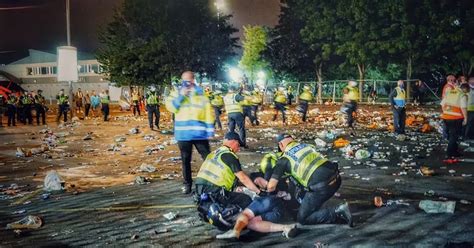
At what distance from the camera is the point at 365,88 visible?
115ft

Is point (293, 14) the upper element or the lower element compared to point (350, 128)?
upper

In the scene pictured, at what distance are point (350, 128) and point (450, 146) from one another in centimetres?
685

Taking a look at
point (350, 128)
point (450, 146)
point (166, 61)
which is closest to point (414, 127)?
point (350, 128)

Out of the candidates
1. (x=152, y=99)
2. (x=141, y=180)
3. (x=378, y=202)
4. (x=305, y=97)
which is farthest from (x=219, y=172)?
(x=305, y=97)

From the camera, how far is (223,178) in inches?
223

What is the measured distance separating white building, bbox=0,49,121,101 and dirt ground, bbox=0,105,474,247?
167 ft

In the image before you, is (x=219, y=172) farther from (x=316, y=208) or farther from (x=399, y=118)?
(x=399, y=118)

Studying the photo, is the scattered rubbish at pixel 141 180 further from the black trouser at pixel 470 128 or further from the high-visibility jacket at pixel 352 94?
Result: the high-visibility jacket at pixel 352 94

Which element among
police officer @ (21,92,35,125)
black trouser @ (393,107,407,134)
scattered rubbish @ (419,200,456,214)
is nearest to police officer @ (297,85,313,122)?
black trouser @ (393,107,407,134)

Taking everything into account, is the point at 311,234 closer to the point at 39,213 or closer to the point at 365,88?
the point at 39,213

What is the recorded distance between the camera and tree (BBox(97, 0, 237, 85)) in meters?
39.3

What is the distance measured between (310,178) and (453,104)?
628cm

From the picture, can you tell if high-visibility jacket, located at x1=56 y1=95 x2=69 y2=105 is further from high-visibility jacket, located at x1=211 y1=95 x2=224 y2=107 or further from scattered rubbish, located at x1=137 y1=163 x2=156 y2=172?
scattered rubbish, located at x1=137 y1=163 x2=156 y2=172

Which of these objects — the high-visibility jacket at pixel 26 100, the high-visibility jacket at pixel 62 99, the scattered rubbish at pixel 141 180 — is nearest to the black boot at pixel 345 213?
the scattered rubbish at pixel 141 180
